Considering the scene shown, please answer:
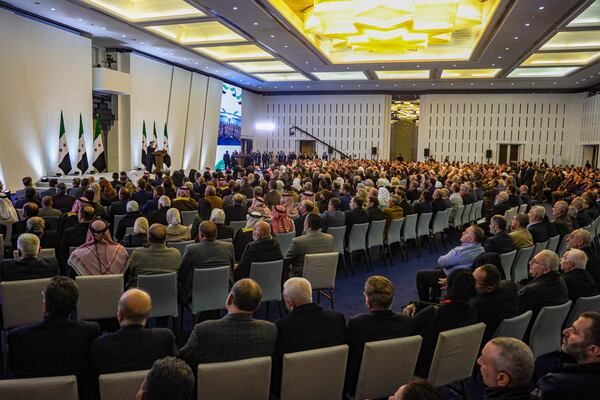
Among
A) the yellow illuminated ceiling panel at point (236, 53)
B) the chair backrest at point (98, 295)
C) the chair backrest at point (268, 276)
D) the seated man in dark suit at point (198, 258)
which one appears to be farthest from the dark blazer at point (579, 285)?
the yellow illuminated ceiling panel at point (236, 53)

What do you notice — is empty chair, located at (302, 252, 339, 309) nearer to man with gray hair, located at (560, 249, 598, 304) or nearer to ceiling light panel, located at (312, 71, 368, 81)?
man with gray hair, located at (560, 249, 598, 304)

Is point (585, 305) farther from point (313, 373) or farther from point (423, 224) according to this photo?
point (423, 224)

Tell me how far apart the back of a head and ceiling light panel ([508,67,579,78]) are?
2243cm

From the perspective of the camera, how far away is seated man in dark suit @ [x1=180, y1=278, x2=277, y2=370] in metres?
2.59

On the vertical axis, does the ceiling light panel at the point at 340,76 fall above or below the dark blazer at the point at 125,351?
above

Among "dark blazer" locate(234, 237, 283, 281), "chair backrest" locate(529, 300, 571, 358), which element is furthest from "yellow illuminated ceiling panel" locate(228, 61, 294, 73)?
"chair backrest" locate(529, 300, 571, 358)

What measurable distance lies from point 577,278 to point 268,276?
292cm

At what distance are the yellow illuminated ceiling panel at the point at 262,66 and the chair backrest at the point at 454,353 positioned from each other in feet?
60.9

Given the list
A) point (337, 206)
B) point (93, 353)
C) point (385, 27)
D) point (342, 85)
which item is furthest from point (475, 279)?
point (342, 85)

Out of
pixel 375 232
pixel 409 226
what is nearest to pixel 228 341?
pixel 375 232

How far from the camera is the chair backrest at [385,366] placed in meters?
2.71

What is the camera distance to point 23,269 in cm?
387

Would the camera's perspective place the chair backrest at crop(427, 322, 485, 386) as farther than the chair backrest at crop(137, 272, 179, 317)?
No

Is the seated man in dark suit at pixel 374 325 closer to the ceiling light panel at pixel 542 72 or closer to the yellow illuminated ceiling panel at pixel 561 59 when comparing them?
the yellow illuminated ceiling panel at pixel 561 59
